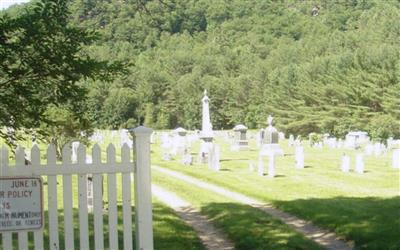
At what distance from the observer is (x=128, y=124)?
81375 millimetres

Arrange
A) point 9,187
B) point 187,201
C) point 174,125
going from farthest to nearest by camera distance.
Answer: point 174,125
point 187,201
point 9,187

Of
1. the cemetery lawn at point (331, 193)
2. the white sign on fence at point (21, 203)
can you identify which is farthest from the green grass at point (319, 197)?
the white sign on fence at point (21, 203)

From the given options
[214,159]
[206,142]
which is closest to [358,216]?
[214,159]

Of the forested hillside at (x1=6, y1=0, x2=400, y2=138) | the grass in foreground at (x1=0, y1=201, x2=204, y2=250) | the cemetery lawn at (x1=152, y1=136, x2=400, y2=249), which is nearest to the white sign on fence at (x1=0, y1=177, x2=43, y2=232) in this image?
the grass in foreground at (x1=0, y1=201, x2=204, y2=250)

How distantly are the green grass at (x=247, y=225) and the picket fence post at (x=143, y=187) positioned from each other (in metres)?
3.14

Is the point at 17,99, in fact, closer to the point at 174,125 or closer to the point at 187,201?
the point at 187,201

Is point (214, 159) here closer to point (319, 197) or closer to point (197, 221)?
point (319, 197)

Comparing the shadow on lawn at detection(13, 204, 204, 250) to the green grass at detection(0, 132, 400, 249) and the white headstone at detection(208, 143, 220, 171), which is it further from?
the white headstone at detection(208, 143, 220, 171)

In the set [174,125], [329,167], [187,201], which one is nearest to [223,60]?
[174,125]

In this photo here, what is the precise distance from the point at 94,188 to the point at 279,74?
230ft

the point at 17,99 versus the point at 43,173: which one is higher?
the point at 17,99

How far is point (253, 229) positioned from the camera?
10.1 metres

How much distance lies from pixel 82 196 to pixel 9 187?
0.68 metres

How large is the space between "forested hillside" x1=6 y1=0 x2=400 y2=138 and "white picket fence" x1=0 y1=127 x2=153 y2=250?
18.2m
